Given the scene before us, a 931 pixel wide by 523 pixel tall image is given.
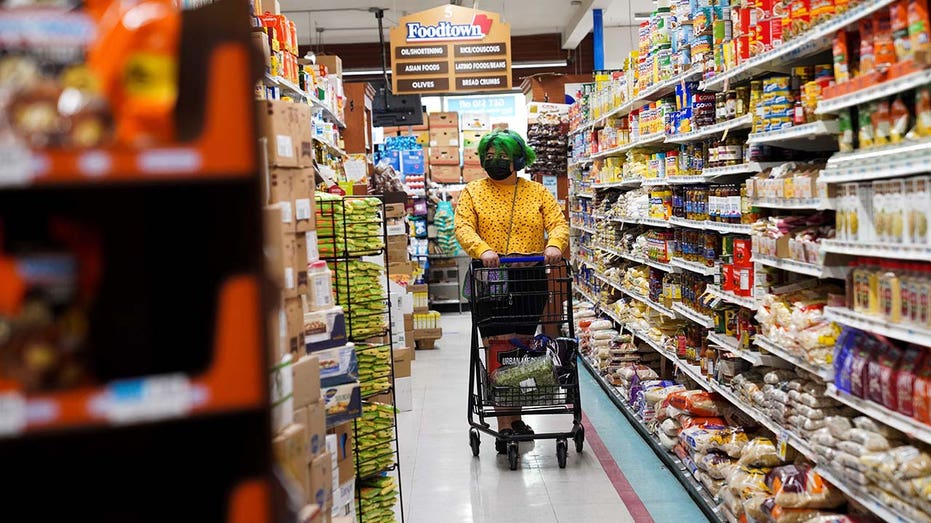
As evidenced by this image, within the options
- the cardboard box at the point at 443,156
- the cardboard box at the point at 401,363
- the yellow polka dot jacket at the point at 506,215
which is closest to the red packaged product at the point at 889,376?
the yellow polka dot jacket at the point at 506,215

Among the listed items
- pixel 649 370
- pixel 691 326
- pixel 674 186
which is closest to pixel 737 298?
pixel 691 326

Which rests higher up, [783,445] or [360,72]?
[360,72]

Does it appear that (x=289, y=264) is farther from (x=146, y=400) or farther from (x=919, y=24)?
(x=919, y=24)

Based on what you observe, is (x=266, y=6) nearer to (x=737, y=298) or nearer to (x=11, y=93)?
(x=737, y=298)

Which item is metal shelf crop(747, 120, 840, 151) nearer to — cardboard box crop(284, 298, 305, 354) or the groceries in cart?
the groceries in cart

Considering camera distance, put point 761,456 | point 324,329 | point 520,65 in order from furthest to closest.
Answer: point 520,65
point 761,456
point 324,329

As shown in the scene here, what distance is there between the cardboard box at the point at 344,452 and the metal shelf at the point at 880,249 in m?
1.89

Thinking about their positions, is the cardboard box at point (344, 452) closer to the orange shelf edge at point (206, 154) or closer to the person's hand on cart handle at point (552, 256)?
the person's hand on cart handle at point (552, 256)

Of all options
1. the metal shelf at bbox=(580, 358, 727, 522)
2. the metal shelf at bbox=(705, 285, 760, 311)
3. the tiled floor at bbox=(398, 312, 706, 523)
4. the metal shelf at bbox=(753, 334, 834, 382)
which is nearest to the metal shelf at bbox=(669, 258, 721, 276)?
the metal shelf at bbox=(705, 285, 760, 311)

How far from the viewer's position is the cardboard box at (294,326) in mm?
Answer: 2549

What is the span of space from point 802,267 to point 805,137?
0.62 m

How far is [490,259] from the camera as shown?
5.54 metres

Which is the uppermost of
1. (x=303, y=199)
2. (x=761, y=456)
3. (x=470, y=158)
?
(x=470, y=158)

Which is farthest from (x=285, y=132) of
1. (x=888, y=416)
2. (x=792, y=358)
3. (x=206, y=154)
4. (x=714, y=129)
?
(x=714, y=129)
